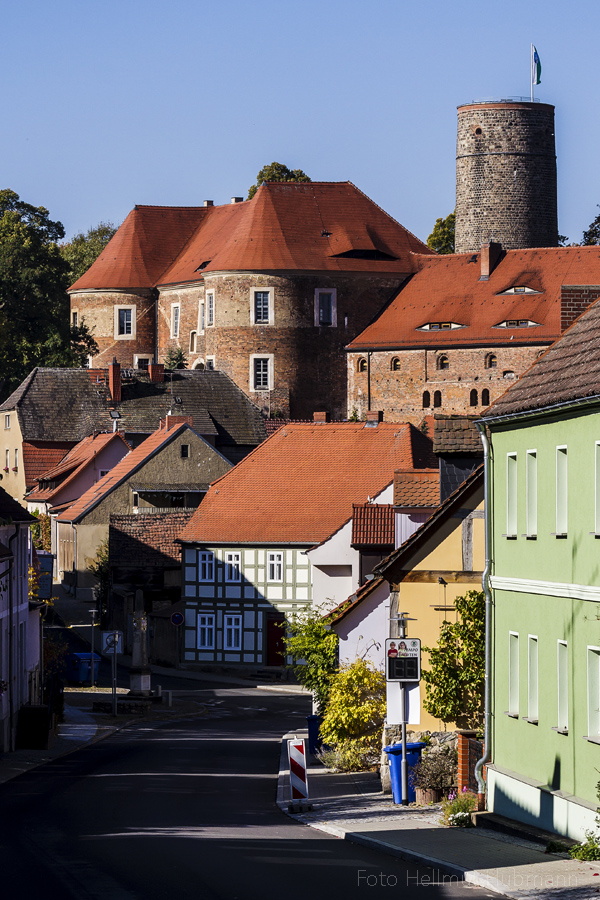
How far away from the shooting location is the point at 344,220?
101562 millimetres

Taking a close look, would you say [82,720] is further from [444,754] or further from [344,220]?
[344,220]

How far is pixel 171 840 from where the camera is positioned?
682 inches

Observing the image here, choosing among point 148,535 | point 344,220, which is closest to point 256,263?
point 344,220

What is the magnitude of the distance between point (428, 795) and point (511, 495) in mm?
4127

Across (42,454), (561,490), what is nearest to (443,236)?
(42,454)

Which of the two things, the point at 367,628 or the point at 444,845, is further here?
the point at 367,628

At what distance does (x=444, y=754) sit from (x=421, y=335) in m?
73.3

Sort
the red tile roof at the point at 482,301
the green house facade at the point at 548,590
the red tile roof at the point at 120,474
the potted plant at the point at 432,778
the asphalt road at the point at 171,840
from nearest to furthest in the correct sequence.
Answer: the asphalt road at the point at 171,840
the green house facade at the point at 548,590
the potted plant at the point at 432,778
the red tile roof at the point at 120,474
the red tile roof at the point at 482,301

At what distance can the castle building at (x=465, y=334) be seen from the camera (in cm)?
9075

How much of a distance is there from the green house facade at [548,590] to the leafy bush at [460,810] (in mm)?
295

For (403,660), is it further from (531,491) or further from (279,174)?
(279,174)

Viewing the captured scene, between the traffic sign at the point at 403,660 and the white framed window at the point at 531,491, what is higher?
the white framed window at the point at 531,491

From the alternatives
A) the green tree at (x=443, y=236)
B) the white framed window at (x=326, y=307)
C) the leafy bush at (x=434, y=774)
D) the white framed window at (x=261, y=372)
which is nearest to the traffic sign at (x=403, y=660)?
the leafy bush at (x=434, y=774)

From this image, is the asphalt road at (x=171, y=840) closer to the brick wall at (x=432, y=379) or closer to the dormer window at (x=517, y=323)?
the brick wall at (x=432, y=379)
